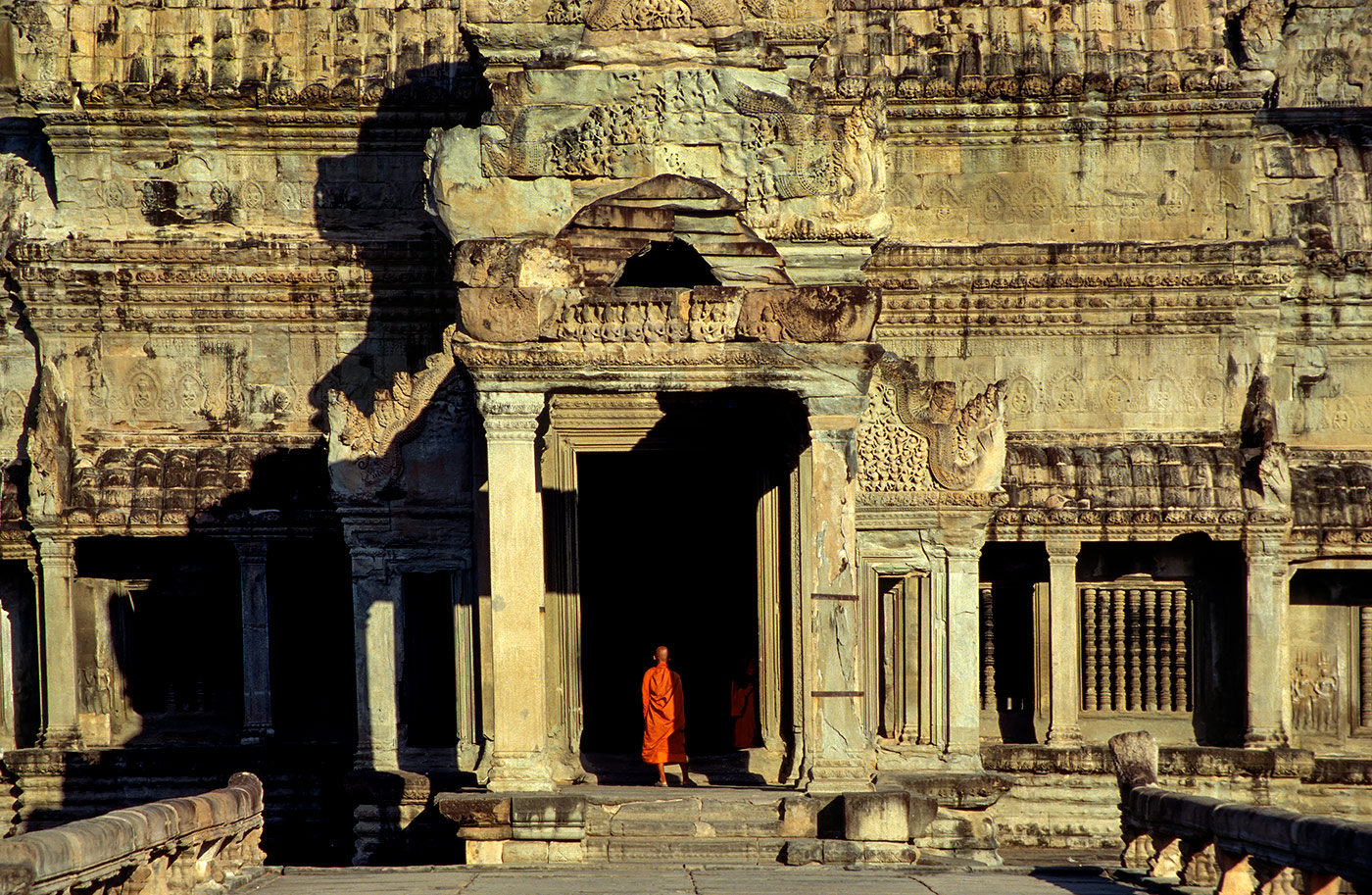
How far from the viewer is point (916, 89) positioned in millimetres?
19594

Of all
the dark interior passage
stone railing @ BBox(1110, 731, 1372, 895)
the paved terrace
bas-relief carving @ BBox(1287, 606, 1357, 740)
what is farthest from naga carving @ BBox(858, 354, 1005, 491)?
bas-relief carving @ BBox(1287, 606, 1357, 740)

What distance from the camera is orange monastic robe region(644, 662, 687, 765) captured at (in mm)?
15891

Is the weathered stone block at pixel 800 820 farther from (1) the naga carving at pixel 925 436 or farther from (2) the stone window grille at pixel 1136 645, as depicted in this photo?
(2) the stone window grille at pixel 1136 645

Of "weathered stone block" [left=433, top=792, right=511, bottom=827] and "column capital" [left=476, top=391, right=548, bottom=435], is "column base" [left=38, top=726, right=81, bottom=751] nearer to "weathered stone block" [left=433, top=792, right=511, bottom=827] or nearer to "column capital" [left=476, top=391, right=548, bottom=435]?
"weathered stone block" [left=433, top=792, right=511, bottom=827]

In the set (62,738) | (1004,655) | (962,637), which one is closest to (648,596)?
(1004,655)

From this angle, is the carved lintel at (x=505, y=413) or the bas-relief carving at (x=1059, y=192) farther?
the bas-relief carving at (x=1059, y=192)

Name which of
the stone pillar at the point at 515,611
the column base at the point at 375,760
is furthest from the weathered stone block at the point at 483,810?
the column base at the point at 375,760

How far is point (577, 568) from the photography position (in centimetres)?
1645

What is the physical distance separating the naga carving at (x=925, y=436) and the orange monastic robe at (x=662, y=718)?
2.66 metres

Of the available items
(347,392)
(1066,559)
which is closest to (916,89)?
(1066,559)

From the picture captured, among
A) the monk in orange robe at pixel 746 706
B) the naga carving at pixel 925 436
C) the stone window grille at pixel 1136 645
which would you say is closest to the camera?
the naga carving at pixel 925 436

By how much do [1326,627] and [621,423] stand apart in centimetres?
815

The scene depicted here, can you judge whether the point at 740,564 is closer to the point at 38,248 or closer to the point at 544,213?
the point at 544,213

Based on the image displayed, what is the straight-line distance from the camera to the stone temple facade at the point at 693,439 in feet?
53.8
